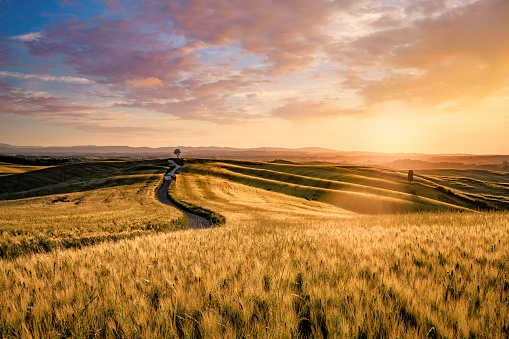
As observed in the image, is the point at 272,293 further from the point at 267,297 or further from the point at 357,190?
the point at 357,190

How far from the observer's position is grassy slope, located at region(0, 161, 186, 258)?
1406cm

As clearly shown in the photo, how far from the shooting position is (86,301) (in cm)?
301

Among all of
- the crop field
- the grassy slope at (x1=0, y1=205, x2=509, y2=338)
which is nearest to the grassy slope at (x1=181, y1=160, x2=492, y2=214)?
the crop field

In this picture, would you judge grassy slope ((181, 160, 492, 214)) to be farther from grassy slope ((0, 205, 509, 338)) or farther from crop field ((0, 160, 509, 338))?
grassy slope ((0, 205, 509, 338))

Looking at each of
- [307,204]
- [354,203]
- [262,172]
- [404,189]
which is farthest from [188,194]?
[404,189]

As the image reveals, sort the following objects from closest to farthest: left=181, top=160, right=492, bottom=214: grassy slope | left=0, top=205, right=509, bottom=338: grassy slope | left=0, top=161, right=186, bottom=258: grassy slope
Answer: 1. left=0, top=205, right=509, bottom=338: grassy slope
2. left=0, top=161, right=186, bottom=258: grassy slope
3. left=181, top=160, right=492, bottom=214: grassy slope

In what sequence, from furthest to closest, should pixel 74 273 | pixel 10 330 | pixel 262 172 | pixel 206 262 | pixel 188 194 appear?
1. pixel 262 172
2. pixel 188 194
3. pixel 206 262
4. pixel 74 273
5. pixel 10 330

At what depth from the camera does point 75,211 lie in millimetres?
28312

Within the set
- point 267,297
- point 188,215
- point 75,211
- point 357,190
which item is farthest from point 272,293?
point 357,190

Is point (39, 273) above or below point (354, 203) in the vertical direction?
above

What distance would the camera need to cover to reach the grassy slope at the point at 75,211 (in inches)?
554

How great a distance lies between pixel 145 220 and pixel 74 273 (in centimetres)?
1888

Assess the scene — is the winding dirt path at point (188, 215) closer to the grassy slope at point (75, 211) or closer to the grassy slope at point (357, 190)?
the grassy slope at point (75, 211)

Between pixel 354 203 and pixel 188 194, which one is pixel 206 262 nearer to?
pixel 188 194
